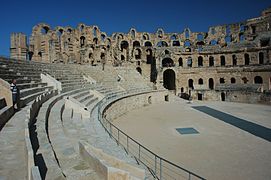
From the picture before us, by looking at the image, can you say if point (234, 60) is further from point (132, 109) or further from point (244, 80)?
point (132, 109)

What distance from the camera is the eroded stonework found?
29141 millimetres

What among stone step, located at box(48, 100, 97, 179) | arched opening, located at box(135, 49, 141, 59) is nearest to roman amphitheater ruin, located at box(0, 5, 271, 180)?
stone step, located at box(48, 100, 97, 179)

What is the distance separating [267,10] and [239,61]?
14.9 meters

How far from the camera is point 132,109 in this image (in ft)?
67.8

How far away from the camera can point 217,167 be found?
7.72 metres

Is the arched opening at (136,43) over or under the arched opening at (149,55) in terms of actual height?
over

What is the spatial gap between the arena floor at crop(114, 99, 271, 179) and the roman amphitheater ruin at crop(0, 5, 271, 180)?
54 millimetres

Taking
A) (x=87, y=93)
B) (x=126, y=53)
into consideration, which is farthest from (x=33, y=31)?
(x=87, y=93)

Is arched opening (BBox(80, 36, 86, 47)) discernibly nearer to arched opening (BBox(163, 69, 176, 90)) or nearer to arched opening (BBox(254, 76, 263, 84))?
arched opening (BBox(163, 69, 176, 90))

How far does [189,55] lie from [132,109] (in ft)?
62.2

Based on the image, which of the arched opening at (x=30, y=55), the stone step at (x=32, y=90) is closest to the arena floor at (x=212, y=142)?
the stone step at (x=32, y=90)

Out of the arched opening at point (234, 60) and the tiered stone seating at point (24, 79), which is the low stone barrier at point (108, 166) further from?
the arched opening at point (234, 60)

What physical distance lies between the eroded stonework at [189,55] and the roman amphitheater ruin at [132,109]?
0.48 ft

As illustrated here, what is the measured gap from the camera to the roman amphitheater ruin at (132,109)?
4.96m
